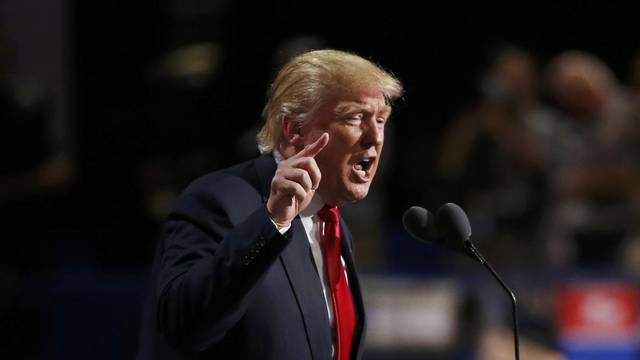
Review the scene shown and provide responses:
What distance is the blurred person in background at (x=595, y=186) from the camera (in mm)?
6336

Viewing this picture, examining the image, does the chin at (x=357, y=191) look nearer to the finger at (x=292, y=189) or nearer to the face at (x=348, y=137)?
the face at (x=348, y=137)

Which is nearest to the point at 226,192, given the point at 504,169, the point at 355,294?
the point at 355,294

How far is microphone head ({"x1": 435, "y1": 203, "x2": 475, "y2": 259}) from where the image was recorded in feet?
8.58

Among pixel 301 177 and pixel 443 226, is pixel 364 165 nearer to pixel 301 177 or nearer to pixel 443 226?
pixel 443 226

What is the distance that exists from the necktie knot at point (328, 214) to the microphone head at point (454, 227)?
0.69ft

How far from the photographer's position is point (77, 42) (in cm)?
705

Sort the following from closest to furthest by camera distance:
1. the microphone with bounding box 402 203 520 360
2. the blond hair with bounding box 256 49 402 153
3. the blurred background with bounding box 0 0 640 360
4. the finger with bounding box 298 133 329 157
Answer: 1. the finger with bounding box 298 133 329 157
2. the blond hair with bounding box 256 49 402 153
3. the microphone with bounding box 402 203 520 360
4. the blurred background with bounding box 0 0 640 360

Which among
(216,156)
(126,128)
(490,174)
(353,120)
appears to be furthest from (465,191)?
(353,120)

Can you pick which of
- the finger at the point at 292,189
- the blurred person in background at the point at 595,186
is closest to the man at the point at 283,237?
the finger at the point at 292,189

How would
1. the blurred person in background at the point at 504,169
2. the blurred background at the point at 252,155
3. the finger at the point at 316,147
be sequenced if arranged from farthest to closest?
the blurred person in background at the point at 504,169 < the blurred background at the point at 252,155 < the finger at the point at 316,147

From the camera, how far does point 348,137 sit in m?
2.52

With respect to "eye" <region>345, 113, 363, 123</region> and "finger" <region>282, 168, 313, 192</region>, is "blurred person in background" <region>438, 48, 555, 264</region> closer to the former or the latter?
"eye" <region>345, 113, 363, 123</region>

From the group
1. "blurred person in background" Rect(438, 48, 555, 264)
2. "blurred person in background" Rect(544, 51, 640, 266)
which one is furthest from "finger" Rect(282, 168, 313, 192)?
"blurred person in background" Rect(544, 51, 640, 266)

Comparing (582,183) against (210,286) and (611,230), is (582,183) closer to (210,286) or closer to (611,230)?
(611,230)
